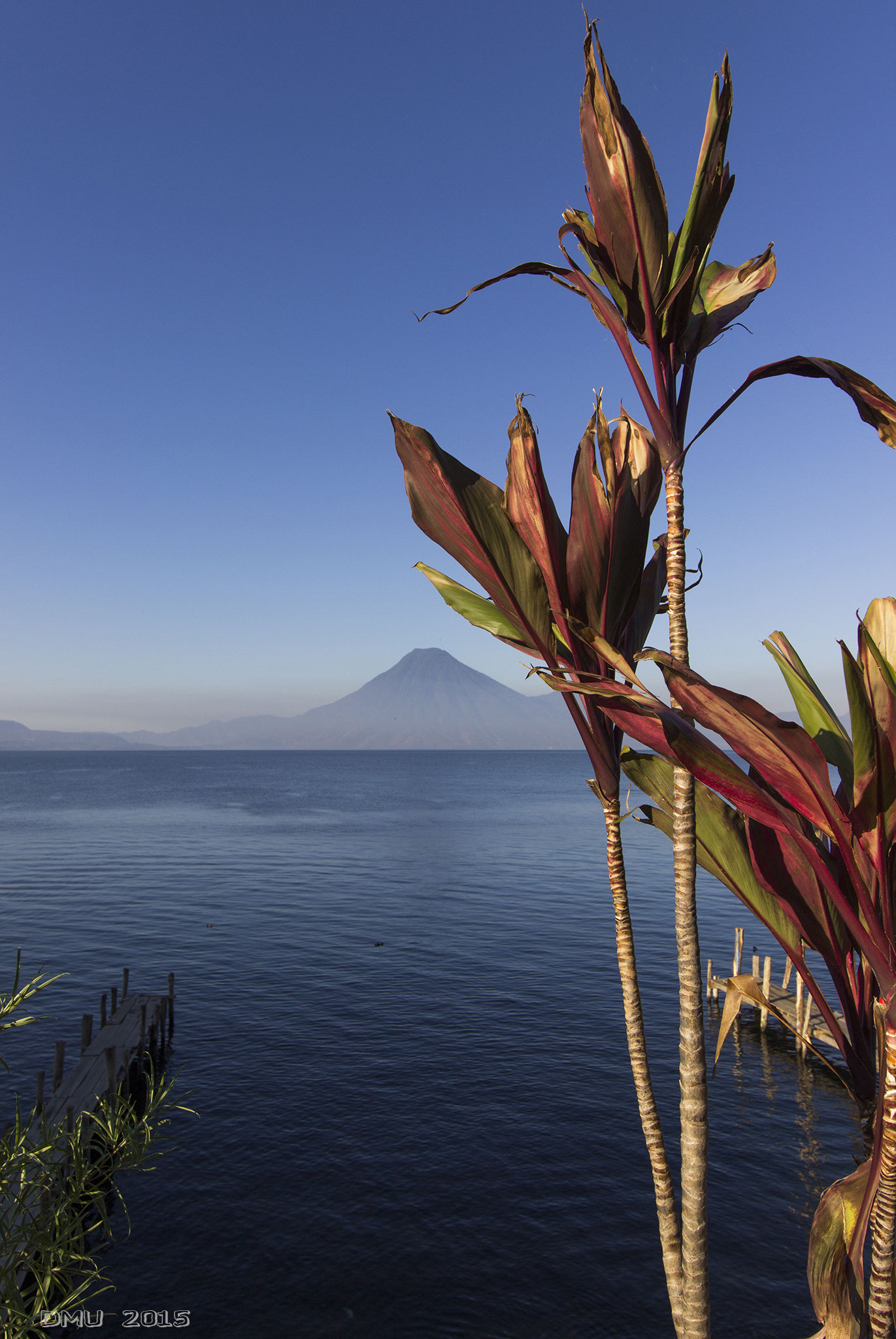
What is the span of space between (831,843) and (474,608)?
2.03m

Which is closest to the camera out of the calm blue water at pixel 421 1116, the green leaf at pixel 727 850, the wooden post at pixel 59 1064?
the green leaf at pixel 727 850

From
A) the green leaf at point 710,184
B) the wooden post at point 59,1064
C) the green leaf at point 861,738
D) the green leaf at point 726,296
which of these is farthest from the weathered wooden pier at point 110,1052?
the green leaf at point 710,184

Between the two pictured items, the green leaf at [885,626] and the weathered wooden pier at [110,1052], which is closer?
the green leaf at [885,626]

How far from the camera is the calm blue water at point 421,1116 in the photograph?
43.9ft

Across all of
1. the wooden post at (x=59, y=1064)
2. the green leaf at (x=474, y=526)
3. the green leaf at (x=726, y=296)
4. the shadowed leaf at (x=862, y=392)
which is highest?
the green leaf at (x=726, y=296)

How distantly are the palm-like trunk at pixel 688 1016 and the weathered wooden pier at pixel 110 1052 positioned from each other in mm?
14850

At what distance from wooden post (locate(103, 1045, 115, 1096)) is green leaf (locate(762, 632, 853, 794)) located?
1992 cm

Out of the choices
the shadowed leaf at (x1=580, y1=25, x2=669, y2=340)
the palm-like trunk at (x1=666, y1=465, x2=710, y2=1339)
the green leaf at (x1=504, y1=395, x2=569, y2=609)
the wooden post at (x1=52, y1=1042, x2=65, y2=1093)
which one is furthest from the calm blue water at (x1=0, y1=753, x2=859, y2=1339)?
the shadowed leaf at (x1=580, y1=25, x2=669, y2=340)

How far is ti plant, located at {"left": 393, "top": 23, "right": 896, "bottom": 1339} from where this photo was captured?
3402mm

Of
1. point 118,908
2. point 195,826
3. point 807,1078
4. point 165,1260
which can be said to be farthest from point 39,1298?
point 195,826

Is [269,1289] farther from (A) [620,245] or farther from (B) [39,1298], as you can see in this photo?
(A) [620,245]

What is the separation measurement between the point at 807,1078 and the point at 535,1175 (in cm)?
1077

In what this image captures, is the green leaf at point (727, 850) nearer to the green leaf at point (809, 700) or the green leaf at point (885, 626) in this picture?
the green leaf at point (809, 700)

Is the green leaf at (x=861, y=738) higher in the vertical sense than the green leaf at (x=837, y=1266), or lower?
higher
